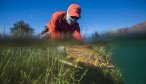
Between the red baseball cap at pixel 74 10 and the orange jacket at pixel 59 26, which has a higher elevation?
the red baseball cap at pixel 74 10

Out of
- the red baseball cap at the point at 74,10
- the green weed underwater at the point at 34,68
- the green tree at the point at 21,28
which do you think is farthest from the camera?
the green weed underwater at the point at 34,68

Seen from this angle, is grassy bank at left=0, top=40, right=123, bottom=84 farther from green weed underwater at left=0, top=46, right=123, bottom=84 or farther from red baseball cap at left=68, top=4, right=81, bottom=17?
red baseball cap at left=68, top=4, right=81, bottom=17

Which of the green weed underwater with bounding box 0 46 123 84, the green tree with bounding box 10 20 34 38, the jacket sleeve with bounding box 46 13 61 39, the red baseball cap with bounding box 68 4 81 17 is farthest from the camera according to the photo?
the green weed underwater with bounding box 0 46 123 84

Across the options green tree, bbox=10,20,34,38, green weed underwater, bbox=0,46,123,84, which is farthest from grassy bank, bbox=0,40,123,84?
green tree, bbox=10,20,34,38

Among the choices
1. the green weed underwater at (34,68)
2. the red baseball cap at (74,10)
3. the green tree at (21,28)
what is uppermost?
the red baseball cap at (74,10)

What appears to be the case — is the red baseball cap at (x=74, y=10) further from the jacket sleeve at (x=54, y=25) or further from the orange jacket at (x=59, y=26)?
the jacket sleeve at (x=54, y=25)

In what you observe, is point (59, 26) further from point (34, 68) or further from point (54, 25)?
point (34, 68)

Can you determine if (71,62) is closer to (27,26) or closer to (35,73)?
(35,73)

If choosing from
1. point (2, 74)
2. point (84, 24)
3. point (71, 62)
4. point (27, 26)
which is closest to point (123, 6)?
point (84, 24)

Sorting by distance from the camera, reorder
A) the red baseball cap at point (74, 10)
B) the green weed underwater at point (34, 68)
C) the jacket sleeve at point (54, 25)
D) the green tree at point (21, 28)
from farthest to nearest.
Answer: the green weed underwater at point (34, 68)
the red baseball cap at point (74, 10)
the green tree at point (21, 28)
the jacket sleeve at point (54, 25)

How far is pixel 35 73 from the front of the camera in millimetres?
8414

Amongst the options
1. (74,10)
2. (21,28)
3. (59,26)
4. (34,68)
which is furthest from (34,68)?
(74,10)

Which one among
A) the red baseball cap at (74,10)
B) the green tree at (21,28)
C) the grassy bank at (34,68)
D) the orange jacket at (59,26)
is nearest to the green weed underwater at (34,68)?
the grassy bank at (34,68)

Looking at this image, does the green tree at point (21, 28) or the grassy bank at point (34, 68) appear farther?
the grassy bank at point (34, 68)
